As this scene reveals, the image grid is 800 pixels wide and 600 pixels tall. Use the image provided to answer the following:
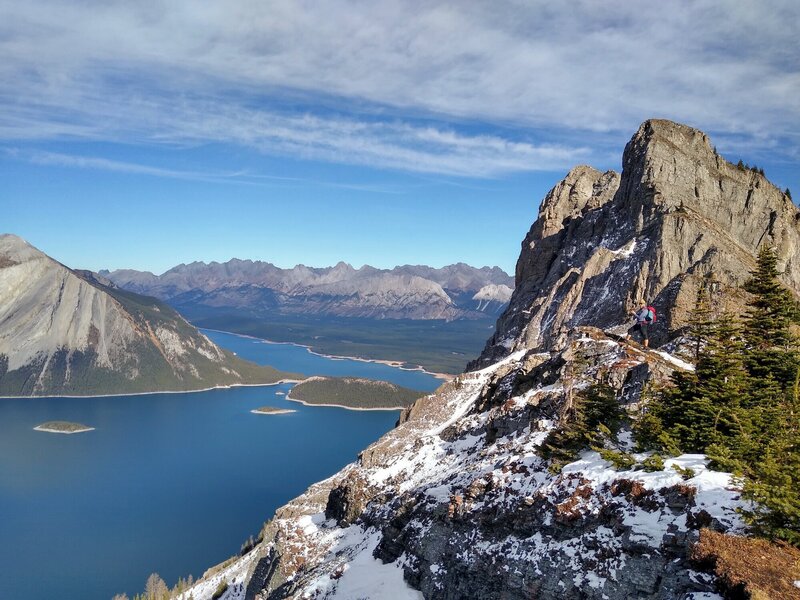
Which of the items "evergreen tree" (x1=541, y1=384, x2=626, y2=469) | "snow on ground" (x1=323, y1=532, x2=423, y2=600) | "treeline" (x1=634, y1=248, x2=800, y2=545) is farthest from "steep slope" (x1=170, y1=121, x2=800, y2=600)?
"treeline" (x1=634, y1=248, x2=800, y2=545)

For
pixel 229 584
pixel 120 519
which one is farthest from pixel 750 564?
pixel 120 519

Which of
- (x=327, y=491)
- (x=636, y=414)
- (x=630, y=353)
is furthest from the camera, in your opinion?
(x=327, y=491)

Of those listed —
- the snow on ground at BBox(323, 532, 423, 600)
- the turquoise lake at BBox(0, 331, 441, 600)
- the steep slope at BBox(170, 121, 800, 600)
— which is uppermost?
A: the steep slope at BBox(170, 121, 800, 600)

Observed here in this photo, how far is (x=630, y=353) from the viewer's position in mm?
43906

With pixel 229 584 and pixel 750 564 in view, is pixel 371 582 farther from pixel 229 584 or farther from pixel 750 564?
pixel 229 584

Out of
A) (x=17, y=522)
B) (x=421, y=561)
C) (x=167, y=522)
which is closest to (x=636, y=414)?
(x=421, y=561)

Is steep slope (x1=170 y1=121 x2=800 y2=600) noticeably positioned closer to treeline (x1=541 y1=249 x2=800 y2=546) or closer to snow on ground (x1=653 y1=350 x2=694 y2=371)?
snow on ground (x1=653 y1=350 x2=694 y2=371)

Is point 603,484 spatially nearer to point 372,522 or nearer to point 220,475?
point 372,522

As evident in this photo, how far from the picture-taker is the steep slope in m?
24.0

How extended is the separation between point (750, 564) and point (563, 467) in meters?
12.1

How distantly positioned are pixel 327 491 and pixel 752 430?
60460 millimetres

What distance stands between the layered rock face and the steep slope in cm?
36

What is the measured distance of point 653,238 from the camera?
294 feet

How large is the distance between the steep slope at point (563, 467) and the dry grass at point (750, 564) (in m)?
0.75
